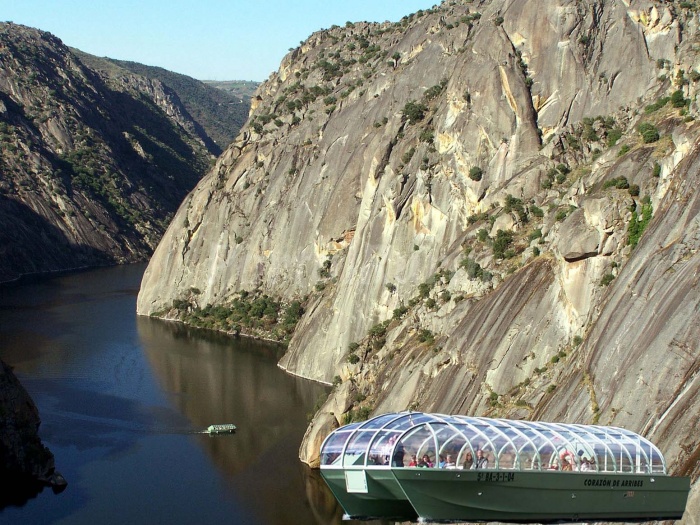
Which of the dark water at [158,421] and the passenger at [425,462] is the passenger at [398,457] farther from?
the dark water at [158,421]

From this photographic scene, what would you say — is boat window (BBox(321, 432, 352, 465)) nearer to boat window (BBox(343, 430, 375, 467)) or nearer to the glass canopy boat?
the glass canopy boat

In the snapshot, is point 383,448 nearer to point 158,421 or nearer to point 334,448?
point 334,448

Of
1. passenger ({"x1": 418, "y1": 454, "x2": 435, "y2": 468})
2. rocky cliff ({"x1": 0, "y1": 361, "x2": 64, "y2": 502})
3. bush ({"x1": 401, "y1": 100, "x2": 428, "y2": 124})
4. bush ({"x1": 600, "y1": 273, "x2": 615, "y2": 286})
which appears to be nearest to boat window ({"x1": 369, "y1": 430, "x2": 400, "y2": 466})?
passenger ({"x1": 418, "y1": 454, "x2": 435, "y2": 468})

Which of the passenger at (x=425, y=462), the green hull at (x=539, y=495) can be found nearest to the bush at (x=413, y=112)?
the green hull at (x=539, y=495)

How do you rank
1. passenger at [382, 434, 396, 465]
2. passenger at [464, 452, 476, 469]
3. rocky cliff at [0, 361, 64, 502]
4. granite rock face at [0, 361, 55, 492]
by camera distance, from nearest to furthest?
passenger at [382, 434, 396, 465]
passenger at [464, 452, 476, 469]
rocky cliff at [0, 361, 64, 502]
granite rock face at [0, 361, 55, 492]

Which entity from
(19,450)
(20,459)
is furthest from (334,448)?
(19,450)

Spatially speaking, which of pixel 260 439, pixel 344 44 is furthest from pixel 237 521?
pixel 344 44
